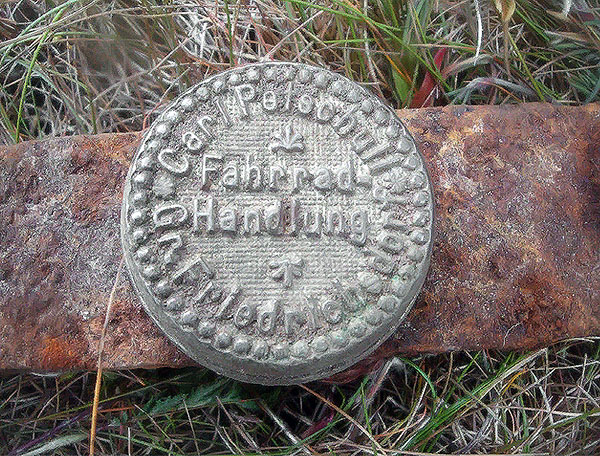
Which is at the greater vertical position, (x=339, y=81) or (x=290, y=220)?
(x=339, y=81)

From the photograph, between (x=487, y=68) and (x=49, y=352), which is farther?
(x=487, y=68)

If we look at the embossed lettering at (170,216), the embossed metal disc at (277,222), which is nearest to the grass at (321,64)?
the embossed metal disc at (277,222)

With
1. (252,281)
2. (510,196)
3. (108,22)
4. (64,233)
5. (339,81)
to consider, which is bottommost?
(510,196)

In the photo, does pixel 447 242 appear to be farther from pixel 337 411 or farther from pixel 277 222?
pixel 337 411

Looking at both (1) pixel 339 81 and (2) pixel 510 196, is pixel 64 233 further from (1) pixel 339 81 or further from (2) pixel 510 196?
(2) pixel 510 196

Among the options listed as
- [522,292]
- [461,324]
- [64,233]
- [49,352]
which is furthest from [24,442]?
[522,292]

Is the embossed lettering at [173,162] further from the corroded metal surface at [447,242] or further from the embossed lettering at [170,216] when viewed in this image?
the corroded metal surface at [447,242]

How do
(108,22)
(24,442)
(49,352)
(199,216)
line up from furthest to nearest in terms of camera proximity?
1. (108,22)
2. (24,442)
3. (49,352)
4. (199,216)
